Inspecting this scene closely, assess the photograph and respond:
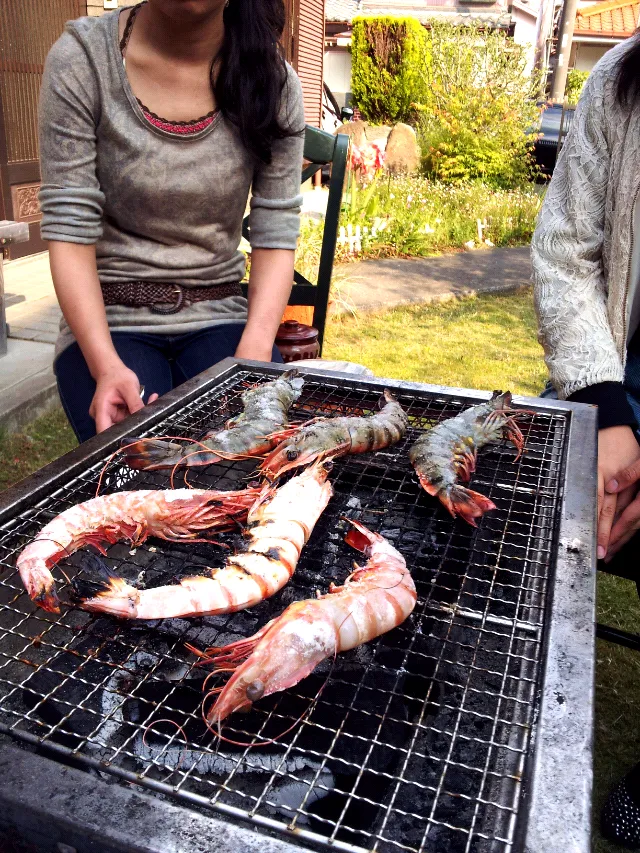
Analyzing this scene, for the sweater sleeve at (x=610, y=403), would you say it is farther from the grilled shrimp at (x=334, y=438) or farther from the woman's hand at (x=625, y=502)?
the grilled shrimp at (x=334, y=438)

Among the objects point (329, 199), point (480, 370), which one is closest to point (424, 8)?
point (480, 370)

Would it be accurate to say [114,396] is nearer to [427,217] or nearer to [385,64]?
[427,217]

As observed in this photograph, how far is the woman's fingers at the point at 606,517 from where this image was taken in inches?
92.4

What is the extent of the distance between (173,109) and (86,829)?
2646 millimetres

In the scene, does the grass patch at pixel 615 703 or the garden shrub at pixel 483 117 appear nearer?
the grass patch at pixel 615 703

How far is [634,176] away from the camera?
2510mm

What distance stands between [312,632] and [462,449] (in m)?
1.02

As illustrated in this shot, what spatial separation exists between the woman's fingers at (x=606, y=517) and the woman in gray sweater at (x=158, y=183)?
1.58 meters

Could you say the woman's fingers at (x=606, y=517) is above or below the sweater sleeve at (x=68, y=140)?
below

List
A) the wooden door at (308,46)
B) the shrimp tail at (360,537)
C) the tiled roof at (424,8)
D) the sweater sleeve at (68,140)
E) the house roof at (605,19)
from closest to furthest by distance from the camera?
1. the shrimp tail at (360,537)
2. the sweater sleeve at (68,140)
3. the wooden door at (308,46)
4. the tiled roof at (424,8)
5. the house roof at (605,19)

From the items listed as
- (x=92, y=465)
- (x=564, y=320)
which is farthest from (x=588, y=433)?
(x=92, y=465)

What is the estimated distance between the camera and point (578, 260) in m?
2.76

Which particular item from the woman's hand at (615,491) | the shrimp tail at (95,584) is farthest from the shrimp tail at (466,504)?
the shrimp tail at (95,584)

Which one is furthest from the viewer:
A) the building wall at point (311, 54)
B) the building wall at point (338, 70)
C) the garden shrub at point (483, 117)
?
the building wall at point (338, 70)
